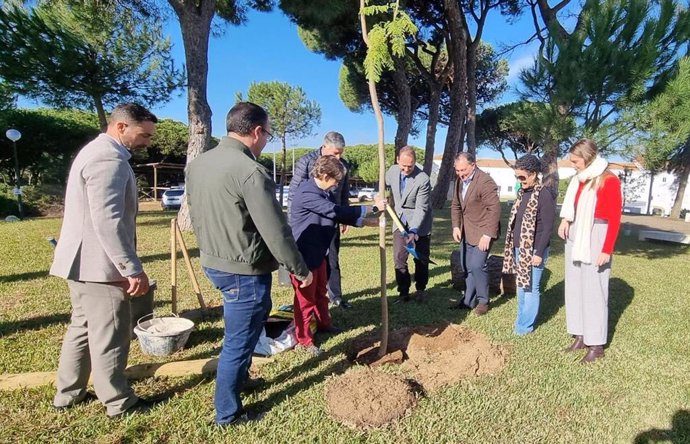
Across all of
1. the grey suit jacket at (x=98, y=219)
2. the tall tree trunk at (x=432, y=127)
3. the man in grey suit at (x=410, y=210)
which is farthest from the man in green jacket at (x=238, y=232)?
the tall tree trunk at (x=432, y=127)

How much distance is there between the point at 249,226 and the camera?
2.44 m

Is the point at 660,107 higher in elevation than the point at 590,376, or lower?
higher

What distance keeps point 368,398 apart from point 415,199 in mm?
2715

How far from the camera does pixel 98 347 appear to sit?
8.12ft

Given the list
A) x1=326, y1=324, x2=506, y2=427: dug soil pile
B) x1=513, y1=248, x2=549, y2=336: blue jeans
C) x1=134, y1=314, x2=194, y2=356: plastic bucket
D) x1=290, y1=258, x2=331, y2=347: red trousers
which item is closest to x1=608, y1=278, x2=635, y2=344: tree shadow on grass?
x1=513, y1=248, x2=549, y2=336: blue jeans

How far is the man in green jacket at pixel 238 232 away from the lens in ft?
7.64

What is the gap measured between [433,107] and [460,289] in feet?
43.1

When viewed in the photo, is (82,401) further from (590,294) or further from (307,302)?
(590,294)

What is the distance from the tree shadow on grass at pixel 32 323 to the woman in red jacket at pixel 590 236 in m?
4.86

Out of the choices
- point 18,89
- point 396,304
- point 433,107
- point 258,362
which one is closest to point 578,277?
point 396,304

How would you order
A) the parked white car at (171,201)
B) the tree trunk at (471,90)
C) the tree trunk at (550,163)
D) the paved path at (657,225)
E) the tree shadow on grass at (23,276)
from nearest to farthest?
the tree shadow on grass at (23,276)
the tree trunk at (550,163)
the paved path at (657,225)
the tree trunk at (471,90)
the parked white car at (171,201)

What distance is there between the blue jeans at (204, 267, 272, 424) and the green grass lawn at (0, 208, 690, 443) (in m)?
0.36

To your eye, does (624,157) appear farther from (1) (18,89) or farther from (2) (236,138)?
(1) (18,89)

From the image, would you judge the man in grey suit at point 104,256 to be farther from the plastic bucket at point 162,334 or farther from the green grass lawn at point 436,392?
the plastic bucket at point 162,334
